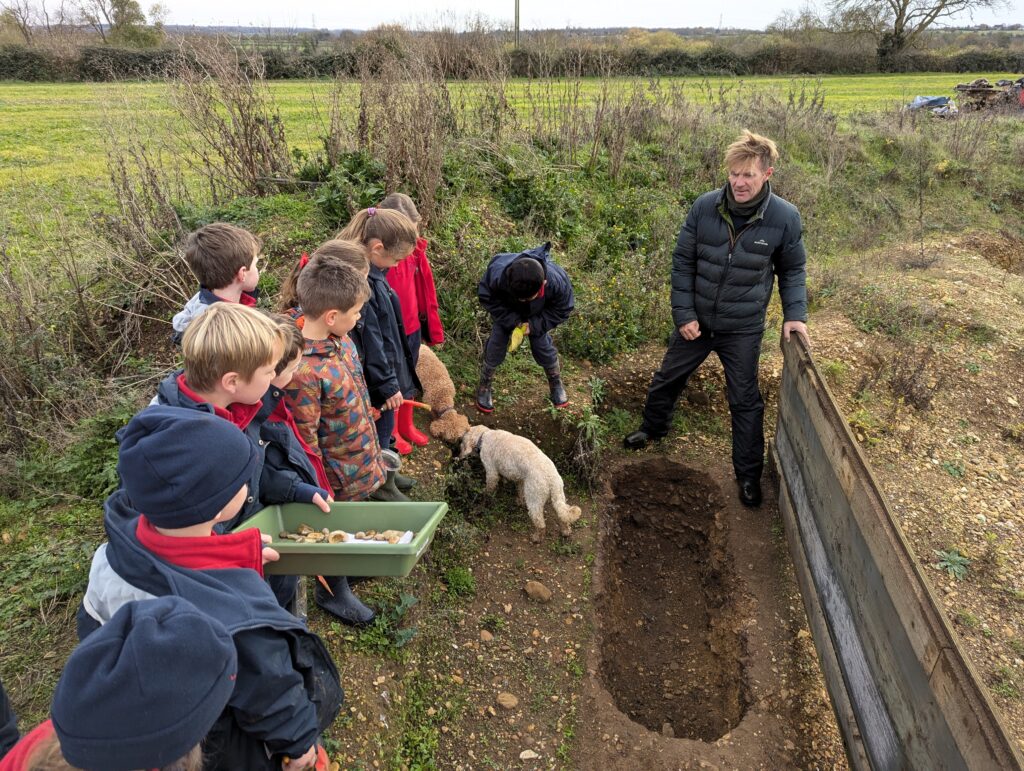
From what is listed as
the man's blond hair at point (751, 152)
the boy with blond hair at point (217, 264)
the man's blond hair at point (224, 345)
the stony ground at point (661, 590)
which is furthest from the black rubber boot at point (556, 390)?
the man's blond hair at point (224, 345)

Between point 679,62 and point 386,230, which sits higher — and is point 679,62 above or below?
above

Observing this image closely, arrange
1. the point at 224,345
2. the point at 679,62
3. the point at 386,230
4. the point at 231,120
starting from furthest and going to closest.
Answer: the point at 679,62, the point at 231,120, the point at 386,230, the point at 224,345

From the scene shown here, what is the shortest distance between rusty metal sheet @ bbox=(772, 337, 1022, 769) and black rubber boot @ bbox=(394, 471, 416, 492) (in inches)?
109

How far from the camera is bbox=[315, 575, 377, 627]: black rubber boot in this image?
3.56 m

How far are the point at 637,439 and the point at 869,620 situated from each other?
306cm

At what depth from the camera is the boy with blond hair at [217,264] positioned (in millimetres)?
3311

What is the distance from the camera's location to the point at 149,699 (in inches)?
53.1

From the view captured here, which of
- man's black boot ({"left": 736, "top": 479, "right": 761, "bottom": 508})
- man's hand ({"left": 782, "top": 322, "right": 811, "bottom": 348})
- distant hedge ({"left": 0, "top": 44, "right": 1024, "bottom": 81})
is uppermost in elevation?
distant hedge ({"left": 0, "top": 44, "right": 1024, "bottom": 81})

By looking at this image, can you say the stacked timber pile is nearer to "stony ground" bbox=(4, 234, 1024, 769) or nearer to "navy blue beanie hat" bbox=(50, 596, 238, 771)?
"stony ground" bbox=(4, 234, 1024, 769)

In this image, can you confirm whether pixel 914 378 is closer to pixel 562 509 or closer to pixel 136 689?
pixel 562 509

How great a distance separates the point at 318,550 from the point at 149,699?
3.64 ft

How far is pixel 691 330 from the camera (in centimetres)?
493

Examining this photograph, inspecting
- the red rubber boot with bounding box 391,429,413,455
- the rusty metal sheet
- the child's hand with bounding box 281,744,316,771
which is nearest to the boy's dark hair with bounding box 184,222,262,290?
the red rubber boot with bounding box 391,429,413,455

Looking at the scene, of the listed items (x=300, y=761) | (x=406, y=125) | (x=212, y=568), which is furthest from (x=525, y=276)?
(x=406, y=125)
